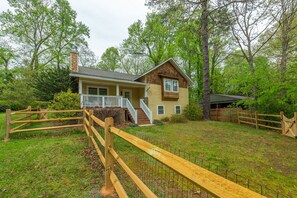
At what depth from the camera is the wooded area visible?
10.5m

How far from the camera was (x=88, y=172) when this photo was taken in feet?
11.6

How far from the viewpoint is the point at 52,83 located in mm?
10773

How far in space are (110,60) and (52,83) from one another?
20320mm

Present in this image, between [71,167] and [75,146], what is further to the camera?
[75,146]

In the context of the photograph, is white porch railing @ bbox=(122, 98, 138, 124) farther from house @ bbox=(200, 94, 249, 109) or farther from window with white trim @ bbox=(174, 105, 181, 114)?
house @ bbox=(200, 94, 249, 109)

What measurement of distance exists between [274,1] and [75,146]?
16.7 m

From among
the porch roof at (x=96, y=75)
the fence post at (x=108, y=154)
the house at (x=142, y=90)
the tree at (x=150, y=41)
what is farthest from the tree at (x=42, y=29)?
the fence post at (x=108, y=154)

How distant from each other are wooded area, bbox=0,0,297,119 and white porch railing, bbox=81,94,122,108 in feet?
7.36

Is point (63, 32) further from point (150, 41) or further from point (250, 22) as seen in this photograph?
point (250, 22)

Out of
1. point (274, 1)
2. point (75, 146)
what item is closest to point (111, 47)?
point (274, 1)

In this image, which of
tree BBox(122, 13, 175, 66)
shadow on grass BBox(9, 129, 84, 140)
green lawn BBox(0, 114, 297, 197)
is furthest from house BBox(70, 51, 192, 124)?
tree BBox(122, 13, 175, 66)

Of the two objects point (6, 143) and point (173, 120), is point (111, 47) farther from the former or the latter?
point (6, 143)

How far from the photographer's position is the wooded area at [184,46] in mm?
10531

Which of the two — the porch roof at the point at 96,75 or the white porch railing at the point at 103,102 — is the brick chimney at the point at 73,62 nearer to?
the porch roof at the point at 96,75
